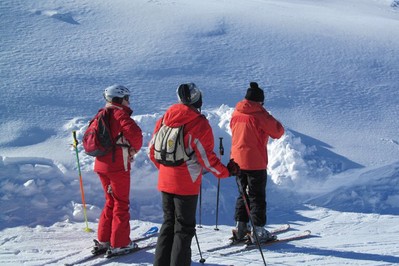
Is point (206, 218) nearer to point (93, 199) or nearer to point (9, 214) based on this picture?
point (93, 199)

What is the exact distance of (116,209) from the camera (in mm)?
5383

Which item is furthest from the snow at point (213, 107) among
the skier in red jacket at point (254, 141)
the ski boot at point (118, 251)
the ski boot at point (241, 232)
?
the skier in red jacket at point (254, 141)

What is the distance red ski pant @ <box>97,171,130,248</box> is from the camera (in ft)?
17.5

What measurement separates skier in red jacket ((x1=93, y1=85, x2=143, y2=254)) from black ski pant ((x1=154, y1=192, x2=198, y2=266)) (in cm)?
83

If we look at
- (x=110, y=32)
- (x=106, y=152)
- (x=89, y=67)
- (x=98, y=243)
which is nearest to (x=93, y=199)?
(x=98, y=243)

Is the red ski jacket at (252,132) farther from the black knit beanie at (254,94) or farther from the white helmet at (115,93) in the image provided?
the white helmet at (115,93)

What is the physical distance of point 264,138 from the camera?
572cm

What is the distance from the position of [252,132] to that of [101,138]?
1.61 meters

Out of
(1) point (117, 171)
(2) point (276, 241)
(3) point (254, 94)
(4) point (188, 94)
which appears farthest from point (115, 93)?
(2) point (276, 241)

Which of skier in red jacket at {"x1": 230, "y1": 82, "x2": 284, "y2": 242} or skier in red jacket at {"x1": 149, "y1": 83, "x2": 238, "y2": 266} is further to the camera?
skier in red jacket at {"x1": 230, "y1": 82, "x2": 284, "y2": 242}

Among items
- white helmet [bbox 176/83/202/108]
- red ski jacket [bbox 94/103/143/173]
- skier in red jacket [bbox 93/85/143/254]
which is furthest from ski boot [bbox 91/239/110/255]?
white helmet [bbox 176/83/202/108]

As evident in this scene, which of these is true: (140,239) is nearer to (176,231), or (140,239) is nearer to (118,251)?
(118,251)

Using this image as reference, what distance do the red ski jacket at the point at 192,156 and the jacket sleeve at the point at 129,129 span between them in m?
0.62

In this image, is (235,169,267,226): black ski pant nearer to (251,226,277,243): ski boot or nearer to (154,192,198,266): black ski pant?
(251,226,277,243): ski boot
